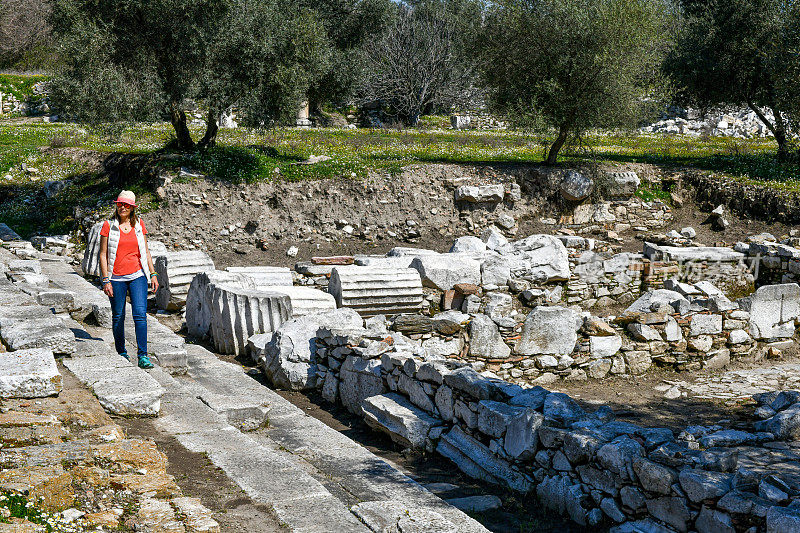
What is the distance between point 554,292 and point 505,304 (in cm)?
190

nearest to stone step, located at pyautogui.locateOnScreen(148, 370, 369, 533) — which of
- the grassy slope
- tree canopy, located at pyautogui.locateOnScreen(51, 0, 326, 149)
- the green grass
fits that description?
Answer: tree canopy, located at pyautogui.locateOnScreen(51, 0, 326, 149)

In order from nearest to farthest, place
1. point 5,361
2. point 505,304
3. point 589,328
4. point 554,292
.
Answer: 1. point 5,361
2. point 589,328
3. point 505,304
4. point 554,292

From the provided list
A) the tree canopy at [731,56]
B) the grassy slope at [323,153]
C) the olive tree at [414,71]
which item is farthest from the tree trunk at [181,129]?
the olive tree at [414,71]

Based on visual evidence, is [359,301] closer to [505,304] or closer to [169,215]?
[505,304]

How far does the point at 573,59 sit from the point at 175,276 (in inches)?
471

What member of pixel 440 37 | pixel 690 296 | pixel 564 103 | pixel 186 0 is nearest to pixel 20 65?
pixel 440 37

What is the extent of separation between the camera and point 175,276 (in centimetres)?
1162

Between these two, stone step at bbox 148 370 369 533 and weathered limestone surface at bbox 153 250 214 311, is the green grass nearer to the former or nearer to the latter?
weathered limestone surface at bbox 153 250 214 311

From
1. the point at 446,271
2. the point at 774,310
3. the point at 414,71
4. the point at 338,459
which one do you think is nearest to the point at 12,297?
the point at 338,459

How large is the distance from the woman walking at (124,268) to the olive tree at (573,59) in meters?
13.8

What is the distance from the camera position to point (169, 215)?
16.2 metres

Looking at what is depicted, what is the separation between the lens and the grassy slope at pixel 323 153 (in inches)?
705

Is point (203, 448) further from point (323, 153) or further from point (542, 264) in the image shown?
point (323, 153)

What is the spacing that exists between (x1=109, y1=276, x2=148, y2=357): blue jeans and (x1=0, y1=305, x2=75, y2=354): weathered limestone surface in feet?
1.64
